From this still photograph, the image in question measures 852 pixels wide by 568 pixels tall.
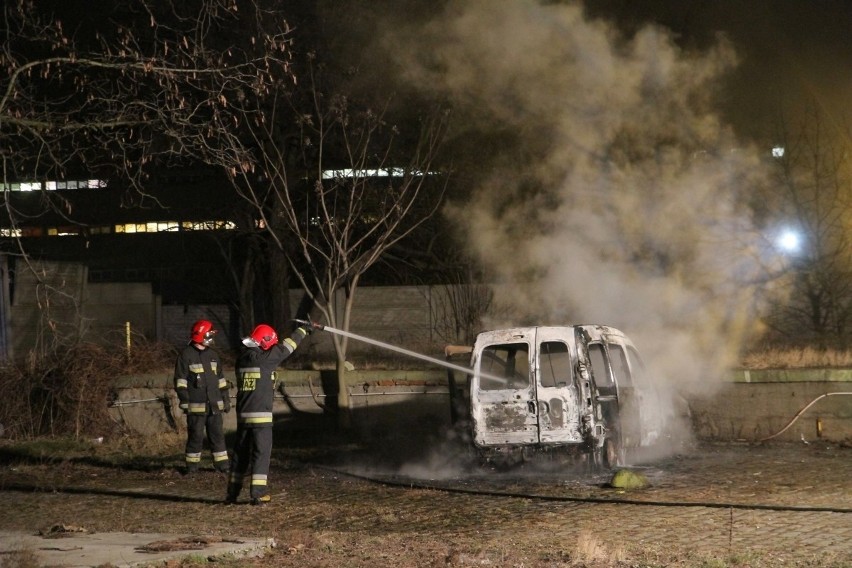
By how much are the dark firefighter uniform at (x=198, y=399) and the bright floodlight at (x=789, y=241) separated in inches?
433

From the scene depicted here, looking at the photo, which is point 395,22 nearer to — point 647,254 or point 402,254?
point 647,254

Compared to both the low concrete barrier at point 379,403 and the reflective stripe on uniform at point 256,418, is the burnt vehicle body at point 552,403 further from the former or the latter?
the reflective stripe on uniform at point 256,418

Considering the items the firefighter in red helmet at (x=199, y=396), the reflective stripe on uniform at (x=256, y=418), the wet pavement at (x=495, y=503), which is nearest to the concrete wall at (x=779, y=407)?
the wet pavement at (x=495, y=503)

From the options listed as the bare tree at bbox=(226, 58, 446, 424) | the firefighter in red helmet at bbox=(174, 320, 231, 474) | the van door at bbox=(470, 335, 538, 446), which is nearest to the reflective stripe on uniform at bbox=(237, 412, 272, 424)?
the firefighter in red helmet at bbox=(174, 320, 231, 474)

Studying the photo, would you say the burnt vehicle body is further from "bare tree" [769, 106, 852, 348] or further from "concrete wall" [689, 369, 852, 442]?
"bare tree" [769, 106, 852, 348]

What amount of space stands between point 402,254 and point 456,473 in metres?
12.6

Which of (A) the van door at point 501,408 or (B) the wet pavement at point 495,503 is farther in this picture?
(A) the van door at point 501,408

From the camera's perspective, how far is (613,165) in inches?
611

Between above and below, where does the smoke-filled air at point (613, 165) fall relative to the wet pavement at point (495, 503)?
above

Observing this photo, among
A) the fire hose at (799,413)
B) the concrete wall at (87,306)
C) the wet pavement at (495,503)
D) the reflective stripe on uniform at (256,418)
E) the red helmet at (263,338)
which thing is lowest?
the wet pavement at (495,503)

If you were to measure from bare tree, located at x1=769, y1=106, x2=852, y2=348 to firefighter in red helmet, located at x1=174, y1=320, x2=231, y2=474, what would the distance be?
461 inches

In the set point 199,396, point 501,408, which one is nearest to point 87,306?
point 199,396

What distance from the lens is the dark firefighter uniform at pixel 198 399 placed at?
13.0 m

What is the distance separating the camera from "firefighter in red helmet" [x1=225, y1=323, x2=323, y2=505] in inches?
408
